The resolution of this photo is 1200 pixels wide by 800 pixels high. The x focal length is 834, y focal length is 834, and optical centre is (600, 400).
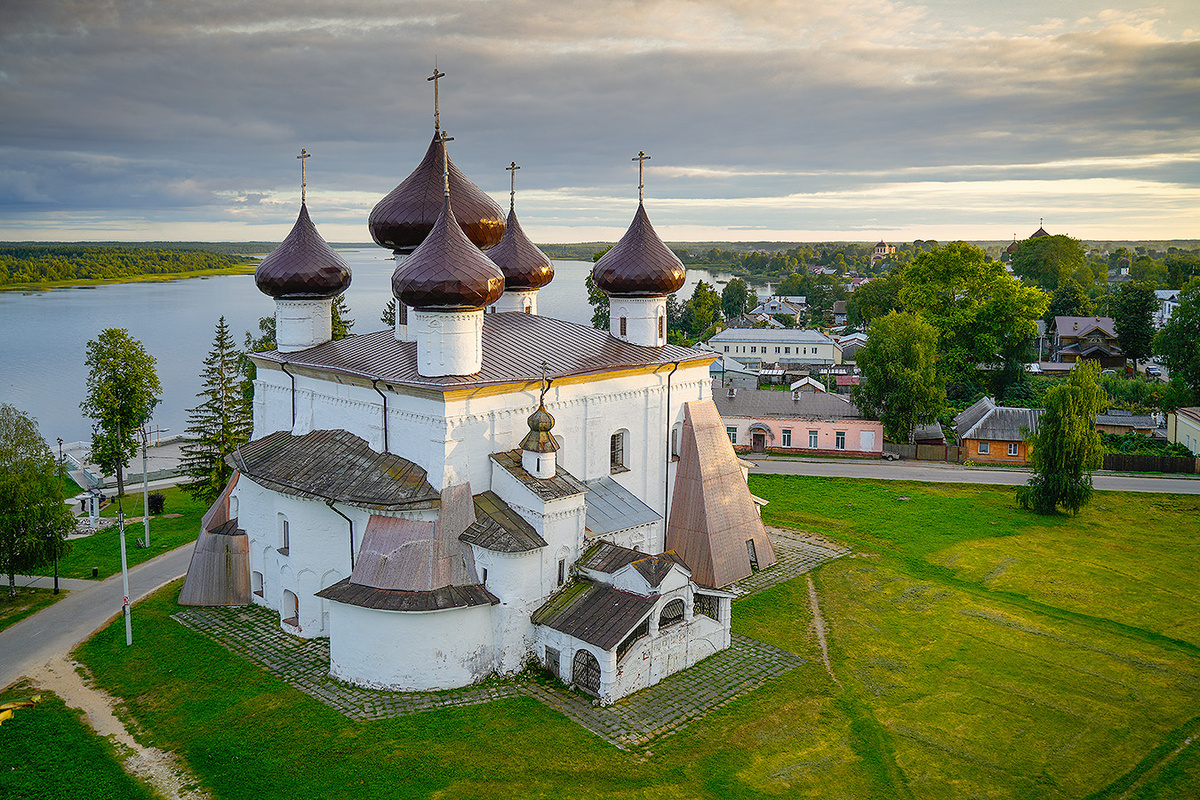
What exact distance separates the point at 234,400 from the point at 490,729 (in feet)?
52.8

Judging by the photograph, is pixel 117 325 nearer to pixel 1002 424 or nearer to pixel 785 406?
pixel 785 406

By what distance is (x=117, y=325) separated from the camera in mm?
73812

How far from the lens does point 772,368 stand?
48406 millimetres

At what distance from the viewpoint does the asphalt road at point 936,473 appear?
1024 inches

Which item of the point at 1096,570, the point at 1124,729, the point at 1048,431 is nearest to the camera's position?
the point at 1124,729

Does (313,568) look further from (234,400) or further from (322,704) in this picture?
(234,400)

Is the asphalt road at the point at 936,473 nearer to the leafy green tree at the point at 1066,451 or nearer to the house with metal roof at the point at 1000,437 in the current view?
the house with metal roof at the point at 1000,437

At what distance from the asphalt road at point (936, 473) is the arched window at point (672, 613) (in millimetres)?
13942

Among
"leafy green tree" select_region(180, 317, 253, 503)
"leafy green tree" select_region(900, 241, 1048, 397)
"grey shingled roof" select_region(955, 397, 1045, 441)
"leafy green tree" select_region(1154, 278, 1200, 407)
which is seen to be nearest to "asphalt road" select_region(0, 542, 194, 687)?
"leafy green tree" select_region(180, 317, 253, 503)

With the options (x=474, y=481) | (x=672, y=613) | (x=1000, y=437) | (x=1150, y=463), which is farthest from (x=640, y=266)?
(x=1150, y=463)

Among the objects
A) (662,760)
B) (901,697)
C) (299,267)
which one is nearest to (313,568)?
(299,267)

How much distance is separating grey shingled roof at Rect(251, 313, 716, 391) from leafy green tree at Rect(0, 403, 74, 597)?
15.0 feet

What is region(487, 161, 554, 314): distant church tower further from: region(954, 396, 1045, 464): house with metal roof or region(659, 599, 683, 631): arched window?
region(954, 396, 1045, 464): house with metal roof

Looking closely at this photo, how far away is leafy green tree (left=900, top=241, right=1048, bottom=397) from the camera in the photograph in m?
37.6
